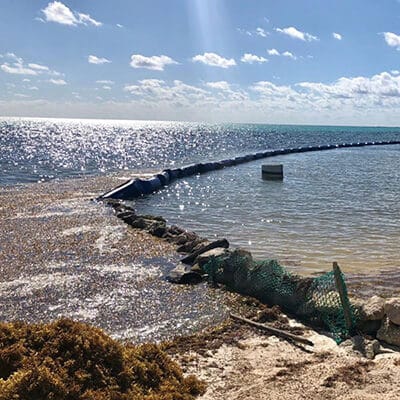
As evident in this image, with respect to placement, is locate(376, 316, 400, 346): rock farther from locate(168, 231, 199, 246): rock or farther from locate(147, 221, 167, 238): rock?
locate(147, 221, 167, 238): rock

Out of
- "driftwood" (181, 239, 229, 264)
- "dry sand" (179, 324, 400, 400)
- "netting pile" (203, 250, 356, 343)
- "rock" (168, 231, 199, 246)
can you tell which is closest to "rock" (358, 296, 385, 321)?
"netting pile" (203, 250, 356, 343)

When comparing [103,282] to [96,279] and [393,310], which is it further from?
[393,310]

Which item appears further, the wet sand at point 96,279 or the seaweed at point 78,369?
the wet sand at point 96,279

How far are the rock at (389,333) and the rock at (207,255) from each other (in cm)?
526

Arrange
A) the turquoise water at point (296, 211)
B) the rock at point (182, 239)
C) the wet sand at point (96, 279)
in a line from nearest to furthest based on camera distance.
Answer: the wet sand at point (96, 279) → the turquoise water at point (296, 211) → the rock at point (182, 239)

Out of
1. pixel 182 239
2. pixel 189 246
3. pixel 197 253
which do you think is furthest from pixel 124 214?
pixel 197 253

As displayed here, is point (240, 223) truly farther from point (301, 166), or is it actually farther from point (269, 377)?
point (301, 166)

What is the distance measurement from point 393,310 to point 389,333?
0.46 metres

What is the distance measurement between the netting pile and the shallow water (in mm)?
2636

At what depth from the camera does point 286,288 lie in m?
11.1

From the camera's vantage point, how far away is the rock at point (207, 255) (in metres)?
13.5

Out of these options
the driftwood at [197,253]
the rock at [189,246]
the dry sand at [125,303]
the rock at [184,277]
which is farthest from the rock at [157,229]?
the rock at [184,277]

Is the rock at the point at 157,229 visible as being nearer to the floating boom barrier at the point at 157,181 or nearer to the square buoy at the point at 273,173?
the floating boom barrier at the point at 157,181

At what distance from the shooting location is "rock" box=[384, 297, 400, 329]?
29.6ft
